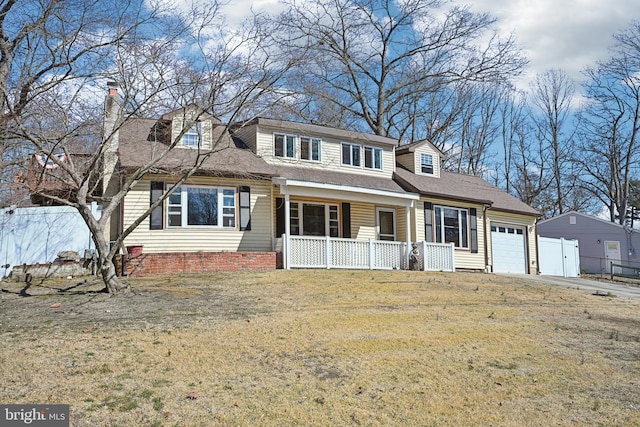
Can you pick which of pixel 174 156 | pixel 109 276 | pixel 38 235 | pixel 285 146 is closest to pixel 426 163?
pixel 285 146

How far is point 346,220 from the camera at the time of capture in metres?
21.6

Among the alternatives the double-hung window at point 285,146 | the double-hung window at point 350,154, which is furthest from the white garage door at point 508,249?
the double-hung window at point 285,146

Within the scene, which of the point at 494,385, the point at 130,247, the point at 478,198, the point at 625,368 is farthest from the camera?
the point at 478,198

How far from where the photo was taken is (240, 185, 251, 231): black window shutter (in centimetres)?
1870

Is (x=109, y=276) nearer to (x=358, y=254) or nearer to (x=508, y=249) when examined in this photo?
(x=358, y=254)

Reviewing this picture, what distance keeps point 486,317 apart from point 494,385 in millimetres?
4328

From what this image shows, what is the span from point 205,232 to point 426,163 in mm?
11136

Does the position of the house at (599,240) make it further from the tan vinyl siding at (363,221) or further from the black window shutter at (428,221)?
the tan vinyl siding at (363,221)

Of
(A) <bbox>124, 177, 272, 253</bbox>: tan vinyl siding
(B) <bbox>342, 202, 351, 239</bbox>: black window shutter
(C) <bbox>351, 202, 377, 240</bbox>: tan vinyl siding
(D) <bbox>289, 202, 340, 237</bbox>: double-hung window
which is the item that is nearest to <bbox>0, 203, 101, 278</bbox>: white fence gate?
(A) <bbox>124, 177, 272, 253</bbox>: tan vinyl siding

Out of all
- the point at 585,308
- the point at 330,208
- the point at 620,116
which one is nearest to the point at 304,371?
the point at 585,308

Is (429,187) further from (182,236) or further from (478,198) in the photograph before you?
(182,236)

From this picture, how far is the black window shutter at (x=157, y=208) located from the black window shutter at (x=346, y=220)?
7.00 metres

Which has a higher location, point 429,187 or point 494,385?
point 429,187

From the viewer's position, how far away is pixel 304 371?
7805 mm
